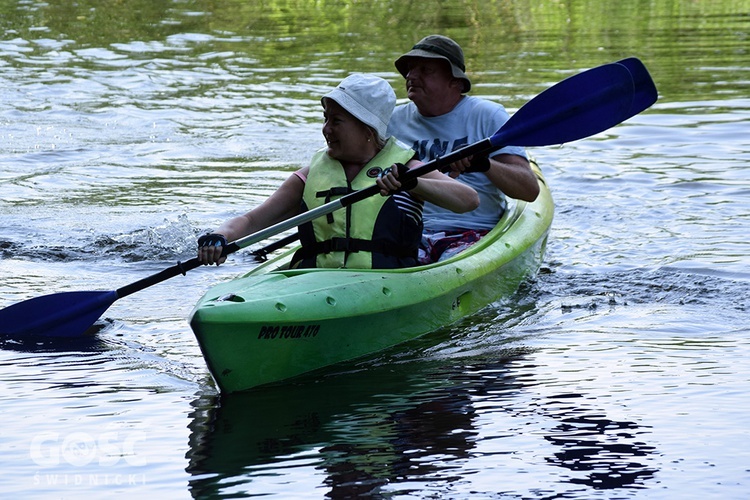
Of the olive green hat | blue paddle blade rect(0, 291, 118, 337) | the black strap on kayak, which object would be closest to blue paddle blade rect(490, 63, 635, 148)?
the olive green hat

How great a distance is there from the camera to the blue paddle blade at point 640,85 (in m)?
4.84

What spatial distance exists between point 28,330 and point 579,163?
17.1 feet

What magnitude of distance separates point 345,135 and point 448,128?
1059 millimetres

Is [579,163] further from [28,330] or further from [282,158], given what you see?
[28,330]

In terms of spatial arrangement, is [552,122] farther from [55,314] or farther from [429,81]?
[55,314]

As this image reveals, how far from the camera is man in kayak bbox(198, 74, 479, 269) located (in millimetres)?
4277

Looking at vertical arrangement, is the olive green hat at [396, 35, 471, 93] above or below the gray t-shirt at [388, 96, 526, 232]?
above

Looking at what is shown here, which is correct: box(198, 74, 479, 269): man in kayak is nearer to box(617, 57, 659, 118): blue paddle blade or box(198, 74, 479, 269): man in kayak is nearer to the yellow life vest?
the yellow life vest

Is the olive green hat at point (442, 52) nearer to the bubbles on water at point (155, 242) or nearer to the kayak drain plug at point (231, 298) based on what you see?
the kayak drain plug at point (231, 298)

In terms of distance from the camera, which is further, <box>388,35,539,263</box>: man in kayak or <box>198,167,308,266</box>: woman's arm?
<box>388,35,539,263</box>: man in kayak

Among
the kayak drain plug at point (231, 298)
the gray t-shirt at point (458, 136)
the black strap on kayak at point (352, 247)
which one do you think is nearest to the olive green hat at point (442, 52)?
the gray t-shirt at point (458, 136)

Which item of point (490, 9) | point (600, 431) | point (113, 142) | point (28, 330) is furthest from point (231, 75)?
point (600, 431)

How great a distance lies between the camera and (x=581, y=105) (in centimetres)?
490

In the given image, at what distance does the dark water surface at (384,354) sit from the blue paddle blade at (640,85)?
0.94 m
